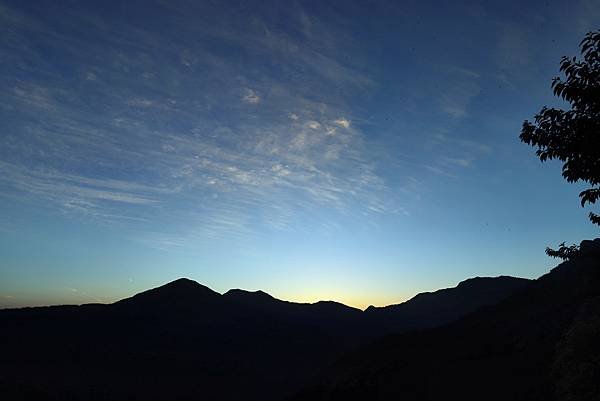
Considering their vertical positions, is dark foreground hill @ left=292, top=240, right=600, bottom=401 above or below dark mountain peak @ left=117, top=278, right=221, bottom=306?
below

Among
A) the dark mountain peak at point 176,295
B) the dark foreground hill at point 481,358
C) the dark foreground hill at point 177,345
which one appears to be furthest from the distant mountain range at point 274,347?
the dark mountain peak at point 176,295

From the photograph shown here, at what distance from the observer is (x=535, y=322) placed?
123ft

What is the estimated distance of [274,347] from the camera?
145m

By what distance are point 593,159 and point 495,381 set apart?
2441 cm

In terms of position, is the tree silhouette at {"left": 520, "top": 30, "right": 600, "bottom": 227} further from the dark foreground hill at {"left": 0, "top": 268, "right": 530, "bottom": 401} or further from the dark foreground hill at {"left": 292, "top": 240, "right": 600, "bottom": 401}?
the dark foreground hill at {"left": 0, "top": 268, "right": 530, "bottom": 401}

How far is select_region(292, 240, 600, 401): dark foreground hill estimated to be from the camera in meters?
27.0

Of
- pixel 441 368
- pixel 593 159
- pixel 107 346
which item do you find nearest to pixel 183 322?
pixel 107 346

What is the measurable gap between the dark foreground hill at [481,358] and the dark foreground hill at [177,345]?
60254mm

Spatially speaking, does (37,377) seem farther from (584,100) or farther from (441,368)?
(584,100)

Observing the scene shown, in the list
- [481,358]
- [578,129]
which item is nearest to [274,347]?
[481,358]

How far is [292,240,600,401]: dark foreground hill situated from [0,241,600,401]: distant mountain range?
0.55 feet

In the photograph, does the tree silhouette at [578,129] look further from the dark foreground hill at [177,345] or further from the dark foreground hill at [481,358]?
the dark foreground hill at [177,345]

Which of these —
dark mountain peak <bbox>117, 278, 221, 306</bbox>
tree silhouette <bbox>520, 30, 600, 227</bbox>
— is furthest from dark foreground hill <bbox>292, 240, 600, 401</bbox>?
dark mountain peak <bbox>117, 278, 221, 306</bbox>

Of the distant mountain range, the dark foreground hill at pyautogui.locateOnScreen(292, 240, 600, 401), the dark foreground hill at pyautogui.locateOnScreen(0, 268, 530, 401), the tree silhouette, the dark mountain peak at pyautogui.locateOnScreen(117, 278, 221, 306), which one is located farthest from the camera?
the dark mountain peak at pyautogui.locateOnScreen(117, 278, 221, 306)
